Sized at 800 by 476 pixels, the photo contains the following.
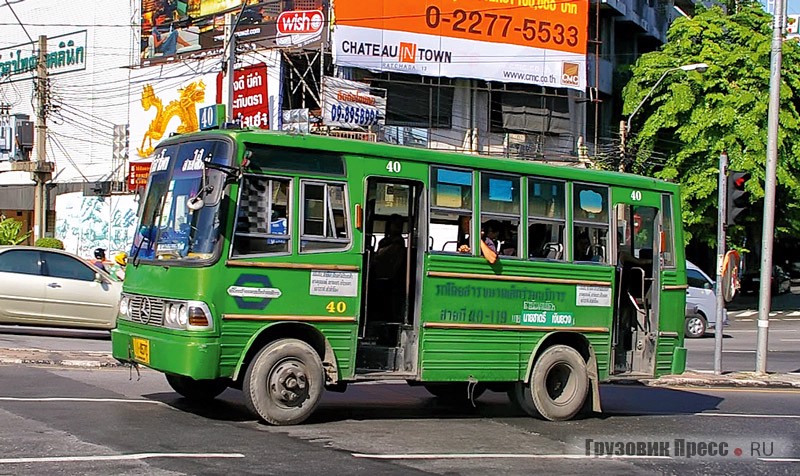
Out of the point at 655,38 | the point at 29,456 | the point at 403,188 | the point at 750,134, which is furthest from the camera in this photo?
the point at 655,38

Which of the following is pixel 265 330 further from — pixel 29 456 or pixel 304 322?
pixel 29 456

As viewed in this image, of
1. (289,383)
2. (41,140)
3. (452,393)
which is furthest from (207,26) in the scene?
(289,383)

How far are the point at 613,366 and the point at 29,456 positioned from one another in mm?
7132

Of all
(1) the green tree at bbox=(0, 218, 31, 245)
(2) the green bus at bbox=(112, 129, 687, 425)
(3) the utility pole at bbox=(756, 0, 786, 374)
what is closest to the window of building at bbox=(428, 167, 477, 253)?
(2) the green bus at bbox=(112, 129, 687, 425)

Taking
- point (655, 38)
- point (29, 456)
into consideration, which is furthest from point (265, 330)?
point (655, 38)

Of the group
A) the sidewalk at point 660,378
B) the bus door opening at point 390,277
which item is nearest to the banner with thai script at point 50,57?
the sidewalk at point 660,378

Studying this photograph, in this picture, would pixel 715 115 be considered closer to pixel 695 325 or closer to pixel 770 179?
pixel 695 325

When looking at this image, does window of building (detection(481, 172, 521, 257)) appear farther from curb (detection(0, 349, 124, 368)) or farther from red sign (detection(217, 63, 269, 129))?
red sign (detection(217, 63, 269, 129))

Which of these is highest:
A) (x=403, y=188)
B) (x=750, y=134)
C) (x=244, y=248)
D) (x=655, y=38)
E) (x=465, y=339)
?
(x=655, y=38)

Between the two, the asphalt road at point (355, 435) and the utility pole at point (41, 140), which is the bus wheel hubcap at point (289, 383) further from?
the utility pole at point (41, 140)

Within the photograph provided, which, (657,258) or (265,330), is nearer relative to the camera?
(265,330)

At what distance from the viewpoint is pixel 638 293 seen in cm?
1244

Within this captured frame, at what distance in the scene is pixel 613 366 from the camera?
1204cm

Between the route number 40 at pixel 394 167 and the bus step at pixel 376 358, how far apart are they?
1.82 m
